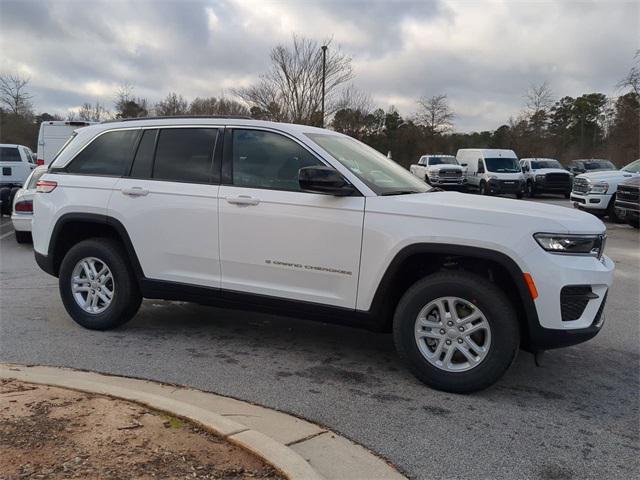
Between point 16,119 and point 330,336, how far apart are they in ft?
147

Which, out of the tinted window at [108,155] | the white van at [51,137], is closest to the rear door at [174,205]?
the tinted window at [108,155]

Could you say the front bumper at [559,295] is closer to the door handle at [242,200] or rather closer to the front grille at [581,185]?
the door handle at [242,200]

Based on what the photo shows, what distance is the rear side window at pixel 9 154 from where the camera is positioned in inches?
727

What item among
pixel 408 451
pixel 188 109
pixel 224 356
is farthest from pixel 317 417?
pixel 188 109

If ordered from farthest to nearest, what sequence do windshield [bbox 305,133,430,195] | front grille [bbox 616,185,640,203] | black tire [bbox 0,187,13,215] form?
black tire [bbox 0,187,13,215] → front grille [bbox 616,185,640,203] → windshield [bbox 305,133,430,195]

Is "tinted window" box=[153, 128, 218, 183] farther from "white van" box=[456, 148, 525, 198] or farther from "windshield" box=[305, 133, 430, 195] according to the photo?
"white van" box=[456, 148, 525, 198]

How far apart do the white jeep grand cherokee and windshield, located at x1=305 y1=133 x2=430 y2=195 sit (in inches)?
0.8

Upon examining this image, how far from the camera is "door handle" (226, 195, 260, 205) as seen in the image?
4590mm

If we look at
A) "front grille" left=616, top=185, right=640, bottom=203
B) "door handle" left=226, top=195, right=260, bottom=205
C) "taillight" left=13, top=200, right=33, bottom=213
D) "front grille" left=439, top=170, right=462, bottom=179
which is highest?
"door handle" left=226, top=195, right=260, bottom=205

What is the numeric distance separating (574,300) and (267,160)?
2542 mm

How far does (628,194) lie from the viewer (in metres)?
13.6

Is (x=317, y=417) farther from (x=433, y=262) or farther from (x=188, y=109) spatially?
(x=188, y=109)

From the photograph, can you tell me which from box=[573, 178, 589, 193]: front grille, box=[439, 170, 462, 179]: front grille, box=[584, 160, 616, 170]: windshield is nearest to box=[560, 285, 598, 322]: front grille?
box=[573, 178, 589, 193]: front grille

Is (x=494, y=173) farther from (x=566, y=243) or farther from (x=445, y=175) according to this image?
(x=566, y=243)
